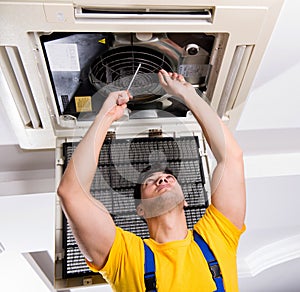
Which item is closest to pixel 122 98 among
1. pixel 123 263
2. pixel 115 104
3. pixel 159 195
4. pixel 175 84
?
pixel 115 104

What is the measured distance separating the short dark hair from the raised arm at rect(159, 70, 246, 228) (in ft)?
0.40

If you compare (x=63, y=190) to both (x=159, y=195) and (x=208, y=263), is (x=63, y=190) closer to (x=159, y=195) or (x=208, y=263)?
(x=159, y=195)

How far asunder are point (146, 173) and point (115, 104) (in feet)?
0.64

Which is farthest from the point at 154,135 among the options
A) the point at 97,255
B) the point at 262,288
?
the point at 262,288

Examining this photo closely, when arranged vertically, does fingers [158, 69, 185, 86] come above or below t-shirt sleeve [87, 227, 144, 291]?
above

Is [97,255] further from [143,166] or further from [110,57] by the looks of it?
[110,57]

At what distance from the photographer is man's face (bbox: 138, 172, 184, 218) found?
3.28 ft

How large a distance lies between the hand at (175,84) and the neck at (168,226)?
0.28m

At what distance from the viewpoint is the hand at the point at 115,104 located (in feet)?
3.18

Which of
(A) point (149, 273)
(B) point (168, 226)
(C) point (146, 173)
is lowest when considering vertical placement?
(A) point (149, 273)

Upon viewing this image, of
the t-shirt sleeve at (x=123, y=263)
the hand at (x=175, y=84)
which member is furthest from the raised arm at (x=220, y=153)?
the t-shirt sleeve at (x=123, y=263)

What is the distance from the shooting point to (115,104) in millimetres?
972

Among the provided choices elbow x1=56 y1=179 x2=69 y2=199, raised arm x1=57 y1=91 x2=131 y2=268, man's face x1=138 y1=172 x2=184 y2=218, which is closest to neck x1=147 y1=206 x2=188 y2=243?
man's face x1=138 y1=172 x2=184 y2=218

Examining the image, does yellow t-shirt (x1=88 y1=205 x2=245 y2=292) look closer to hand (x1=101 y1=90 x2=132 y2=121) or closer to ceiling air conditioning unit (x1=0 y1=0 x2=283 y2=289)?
ceiling air conditioning unit (x1=0 y1=0 x2=283 y2=289)
